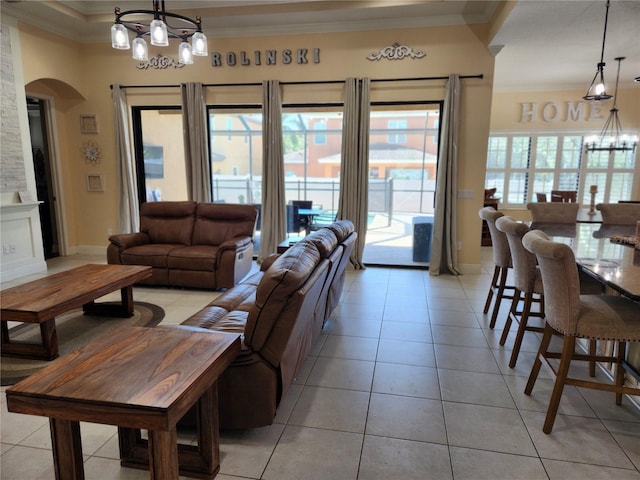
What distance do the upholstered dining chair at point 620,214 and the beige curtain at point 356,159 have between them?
2766 mm

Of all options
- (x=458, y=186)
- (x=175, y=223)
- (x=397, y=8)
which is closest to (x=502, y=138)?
(x=458, y=186)

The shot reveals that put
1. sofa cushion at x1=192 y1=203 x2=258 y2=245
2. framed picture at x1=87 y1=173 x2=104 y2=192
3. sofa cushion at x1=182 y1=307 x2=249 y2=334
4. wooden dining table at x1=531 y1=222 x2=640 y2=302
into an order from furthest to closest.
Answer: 1. framed picture at x1=87 y1=173 x2=104 y2=192
2. sofa cushion at x1=192 y1=203 x2=258 y2=245
3. sofa cushion at x1=182 y1=307 x2=249 y2=334
4. wooden dining table at x1=531 y1=222 x2=640 y2=302

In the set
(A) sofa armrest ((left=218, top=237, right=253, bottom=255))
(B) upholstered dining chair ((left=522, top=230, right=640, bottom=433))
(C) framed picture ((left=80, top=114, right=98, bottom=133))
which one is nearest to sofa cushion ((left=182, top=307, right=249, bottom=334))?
(B) upholstered dining chair ((left=522, top=230, right=640, bottom=433))

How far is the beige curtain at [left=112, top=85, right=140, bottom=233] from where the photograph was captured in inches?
233

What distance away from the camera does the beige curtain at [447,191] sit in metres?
5.11

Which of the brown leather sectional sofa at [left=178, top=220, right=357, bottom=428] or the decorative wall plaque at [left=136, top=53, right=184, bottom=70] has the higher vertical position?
the decorative wall plaque at [left=136, top=53, right=184, bottom=70]

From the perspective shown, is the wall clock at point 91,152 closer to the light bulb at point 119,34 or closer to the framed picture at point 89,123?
the framed picture at point 89,123

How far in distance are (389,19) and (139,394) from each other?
17.2 ft

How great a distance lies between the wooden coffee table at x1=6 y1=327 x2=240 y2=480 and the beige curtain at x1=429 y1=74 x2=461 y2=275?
4.06m

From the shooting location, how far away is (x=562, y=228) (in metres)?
3.90

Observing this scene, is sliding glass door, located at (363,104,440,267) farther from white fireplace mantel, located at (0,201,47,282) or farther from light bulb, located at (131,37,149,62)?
white fireplace mantel, located at (0,201,47,282)

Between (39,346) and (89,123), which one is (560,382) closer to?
(39,346)

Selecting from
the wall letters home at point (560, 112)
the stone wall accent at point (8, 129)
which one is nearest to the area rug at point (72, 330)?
the stone wall accent at point (8, 129)

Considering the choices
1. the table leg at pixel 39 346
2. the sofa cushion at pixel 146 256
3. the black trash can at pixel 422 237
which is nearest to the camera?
the table leg at pixel 39 346
